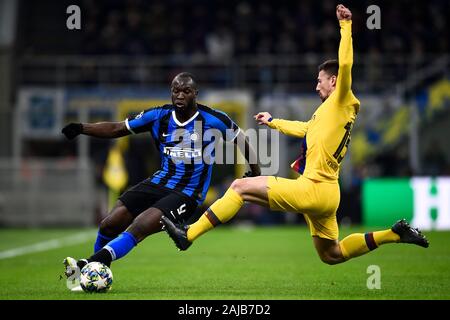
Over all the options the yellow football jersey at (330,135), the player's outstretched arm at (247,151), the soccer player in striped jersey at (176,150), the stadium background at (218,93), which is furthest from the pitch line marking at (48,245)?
the yellow football jersey at (330,135)

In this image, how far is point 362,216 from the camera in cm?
2381

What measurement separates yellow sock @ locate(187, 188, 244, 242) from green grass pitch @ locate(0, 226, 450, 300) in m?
0.65

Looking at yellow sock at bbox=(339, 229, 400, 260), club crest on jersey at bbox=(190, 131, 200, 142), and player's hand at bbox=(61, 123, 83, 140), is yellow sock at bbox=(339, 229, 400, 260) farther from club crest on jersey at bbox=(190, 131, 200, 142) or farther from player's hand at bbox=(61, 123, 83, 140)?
player's hand at bbox=(61, 123, 83, 140)

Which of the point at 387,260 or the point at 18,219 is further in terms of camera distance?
the point at 18,219

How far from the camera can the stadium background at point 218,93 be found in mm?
24188

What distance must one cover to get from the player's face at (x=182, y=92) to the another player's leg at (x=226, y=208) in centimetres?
119

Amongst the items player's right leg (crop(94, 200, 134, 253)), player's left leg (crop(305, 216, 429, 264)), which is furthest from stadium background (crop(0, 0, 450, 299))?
player's left leg (crop(305, 216, 429, 264))

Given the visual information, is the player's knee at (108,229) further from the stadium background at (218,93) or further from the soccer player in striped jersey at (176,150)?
the stadium background at (218,93)

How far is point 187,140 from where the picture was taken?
9.98 meters

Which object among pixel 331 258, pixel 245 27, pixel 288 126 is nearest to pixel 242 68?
pixel 245 27

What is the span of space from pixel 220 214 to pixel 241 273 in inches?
121
